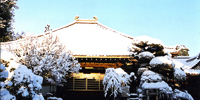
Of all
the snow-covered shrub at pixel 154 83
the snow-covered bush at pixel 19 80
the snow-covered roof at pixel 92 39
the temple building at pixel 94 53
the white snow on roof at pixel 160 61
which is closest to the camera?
the snow-covered bush at pixel 19 80

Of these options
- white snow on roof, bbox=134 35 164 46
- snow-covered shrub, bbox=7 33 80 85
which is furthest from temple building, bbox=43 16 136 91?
A: snow-covered shrub, bbox=7 33 80 85

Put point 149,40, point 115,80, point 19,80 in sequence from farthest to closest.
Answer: point 149,40, point 115,80, point 19,80

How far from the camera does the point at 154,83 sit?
806 cm

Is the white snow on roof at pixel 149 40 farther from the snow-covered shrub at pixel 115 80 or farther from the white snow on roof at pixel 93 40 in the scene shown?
the snow-covered shrub at pixel 115 80

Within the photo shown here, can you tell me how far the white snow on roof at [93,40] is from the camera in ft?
34.7

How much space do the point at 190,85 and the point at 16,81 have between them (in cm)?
1065

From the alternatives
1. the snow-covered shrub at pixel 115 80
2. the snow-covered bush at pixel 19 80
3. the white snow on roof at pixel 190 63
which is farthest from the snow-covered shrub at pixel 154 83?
the white snow on roof at pixel 190 63

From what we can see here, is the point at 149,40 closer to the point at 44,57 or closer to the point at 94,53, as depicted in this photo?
the point at 94,53

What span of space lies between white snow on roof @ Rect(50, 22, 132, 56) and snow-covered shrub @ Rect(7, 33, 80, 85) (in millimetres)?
1353

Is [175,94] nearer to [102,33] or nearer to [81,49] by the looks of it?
[81,49]

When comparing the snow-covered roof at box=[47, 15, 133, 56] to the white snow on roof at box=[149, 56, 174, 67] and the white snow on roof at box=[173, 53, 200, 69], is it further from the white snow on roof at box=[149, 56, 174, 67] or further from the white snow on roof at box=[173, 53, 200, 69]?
the white snow on roof at box=[173, 53, 200, 69]

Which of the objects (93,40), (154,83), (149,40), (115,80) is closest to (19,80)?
(115,80)

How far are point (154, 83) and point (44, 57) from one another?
16.5 feet

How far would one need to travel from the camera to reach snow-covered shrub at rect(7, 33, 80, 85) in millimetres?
7254
